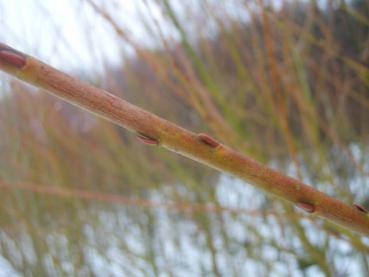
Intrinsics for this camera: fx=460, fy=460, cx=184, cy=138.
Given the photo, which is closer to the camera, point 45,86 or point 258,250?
point 45,86

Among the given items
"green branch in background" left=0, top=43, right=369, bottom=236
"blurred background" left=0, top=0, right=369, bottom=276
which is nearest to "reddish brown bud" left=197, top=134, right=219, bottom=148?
"green branch in background" left=0, top=43, right=369, bottom=236

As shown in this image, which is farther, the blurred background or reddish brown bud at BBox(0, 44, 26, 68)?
the blurred background

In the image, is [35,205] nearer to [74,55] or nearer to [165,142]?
[74,55]

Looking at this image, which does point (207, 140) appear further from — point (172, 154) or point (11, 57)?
point (172, 154)

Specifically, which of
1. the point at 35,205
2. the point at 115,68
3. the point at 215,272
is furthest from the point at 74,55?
the point at 215,272

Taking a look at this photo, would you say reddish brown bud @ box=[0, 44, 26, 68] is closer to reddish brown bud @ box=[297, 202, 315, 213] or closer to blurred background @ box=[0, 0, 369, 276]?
reddish brown bud @ box=[297, 202, 315, 213]

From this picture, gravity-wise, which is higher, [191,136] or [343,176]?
[343,176]
